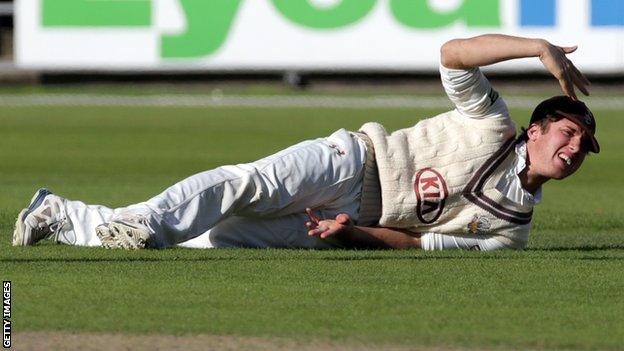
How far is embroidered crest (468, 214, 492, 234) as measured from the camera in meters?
6.92

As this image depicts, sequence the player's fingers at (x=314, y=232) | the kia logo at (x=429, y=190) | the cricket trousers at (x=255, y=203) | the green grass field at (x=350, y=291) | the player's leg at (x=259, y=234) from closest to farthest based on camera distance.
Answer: the green grass field at (x=350, y=291)
the cricket trousers at (x=255, y=203)
the player's fingers at (x=314, y=232)
the kia logo at (x=429, y=190)
the player's leg at (x=259, y=234)

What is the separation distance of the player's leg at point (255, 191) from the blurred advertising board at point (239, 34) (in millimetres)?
15211

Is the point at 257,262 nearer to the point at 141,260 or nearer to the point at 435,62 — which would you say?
the point at 141,260

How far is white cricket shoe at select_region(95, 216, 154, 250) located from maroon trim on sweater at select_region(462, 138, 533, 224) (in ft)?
4.85

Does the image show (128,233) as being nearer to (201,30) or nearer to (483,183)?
(483,183)

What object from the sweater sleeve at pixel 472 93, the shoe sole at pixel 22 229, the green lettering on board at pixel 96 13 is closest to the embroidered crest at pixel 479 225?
the sweater sleeve at pixel 472 93

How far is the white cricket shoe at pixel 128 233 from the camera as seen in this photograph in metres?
6.52

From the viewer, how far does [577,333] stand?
16.7ft

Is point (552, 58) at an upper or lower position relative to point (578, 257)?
upper

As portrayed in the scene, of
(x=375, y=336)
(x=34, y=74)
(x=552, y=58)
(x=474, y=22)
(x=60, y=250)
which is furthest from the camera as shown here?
(x=34, y=74)

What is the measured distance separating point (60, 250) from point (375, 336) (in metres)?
2.31

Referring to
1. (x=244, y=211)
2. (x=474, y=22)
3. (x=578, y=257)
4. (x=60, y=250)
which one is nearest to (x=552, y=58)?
(x=578, y=257)

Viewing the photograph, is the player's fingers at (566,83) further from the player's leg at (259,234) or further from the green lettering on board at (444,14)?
the green lettering on board at (444,14)

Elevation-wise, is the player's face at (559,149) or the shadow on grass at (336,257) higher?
the player's face at (559,149)
